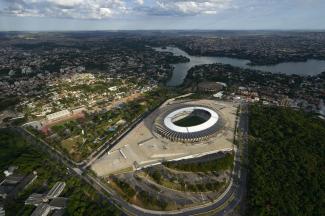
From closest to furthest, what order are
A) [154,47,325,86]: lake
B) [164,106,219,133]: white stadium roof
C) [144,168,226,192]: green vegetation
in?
[144,168,226,192]: green vegetation < [164,106,219,133]: white stadium roof < [154,47,325,86]: lake

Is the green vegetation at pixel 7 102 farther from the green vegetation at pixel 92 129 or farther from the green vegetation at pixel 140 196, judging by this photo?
the green vegetation at pixel 140 196

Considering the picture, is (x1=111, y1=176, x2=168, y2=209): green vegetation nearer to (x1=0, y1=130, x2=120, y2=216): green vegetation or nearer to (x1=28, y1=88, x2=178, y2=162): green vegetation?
(x1=0, y1=130, x2=120, y2=216): green vegetation

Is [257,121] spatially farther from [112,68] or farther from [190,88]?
[112,68]

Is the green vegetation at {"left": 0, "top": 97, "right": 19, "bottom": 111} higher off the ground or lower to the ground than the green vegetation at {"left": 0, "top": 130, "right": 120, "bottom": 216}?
higher

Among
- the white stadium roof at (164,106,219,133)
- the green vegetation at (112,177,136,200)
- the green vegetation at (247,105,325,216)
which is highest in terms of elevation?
the white stadium roof at (164,106,219,133)

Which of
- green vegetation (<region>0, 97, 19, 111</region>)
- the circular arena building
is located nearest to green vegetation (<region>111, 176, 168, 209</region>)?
the circular arena building

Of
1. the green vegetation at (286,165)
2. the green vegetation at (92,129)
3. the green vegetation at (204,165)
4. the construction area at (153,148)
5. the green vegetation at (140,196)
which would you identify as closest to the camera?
the green vegetation at (286,165)

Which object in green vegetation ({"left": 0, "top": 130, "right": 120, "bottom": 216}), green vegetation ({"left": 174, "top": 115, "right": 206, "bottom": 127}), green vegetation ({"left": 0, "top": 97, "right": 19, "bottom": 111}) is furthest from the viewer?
green vegetation ({"left": 0, "top": 97, "right": 19, "bottom": 111})

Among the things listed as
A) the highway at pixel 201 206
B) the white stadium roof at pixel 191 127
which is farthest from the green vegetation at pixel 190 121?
the highway at pixel 201 206
